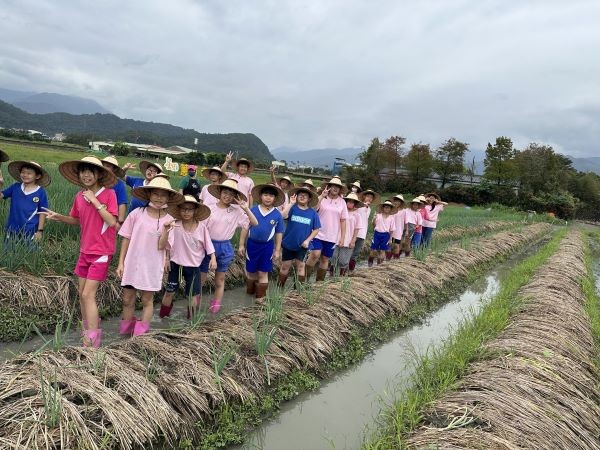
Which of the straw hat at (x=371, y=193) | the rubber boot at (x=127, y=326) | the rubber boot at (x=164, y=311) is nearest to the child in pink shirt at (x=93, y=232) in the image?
the rubber boot at (x=127, y=326)

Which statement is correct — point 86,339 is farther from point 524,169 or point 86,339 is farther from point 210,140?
point 210,140

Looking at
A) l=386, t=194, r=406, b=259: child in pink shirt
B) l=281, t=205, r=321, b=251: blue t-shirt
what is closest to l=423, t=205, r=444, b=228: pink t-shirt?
l=386, t=194, r=406, b=259: child in pink shirt

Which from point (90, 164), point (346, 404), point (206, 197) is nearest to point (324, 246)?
point (206, 197)

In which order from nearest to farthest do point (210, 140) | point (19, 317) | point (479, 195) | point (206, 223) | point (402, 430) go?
point (402, 430)
point (19, 317)
point (206, 223)
point (479, 195)
point (210, 140)

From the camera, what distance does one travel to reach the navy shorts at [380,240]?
302 inches

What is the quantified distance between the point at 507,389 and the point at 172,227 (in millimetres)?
2911

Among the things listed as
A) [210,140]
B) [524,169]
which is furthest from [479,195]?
[210,140]

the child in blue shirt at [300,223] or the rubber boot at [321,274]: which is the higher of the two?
the child in blue shirt at [300,223]

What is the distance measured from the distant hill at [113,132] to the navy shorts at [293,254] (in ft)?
271

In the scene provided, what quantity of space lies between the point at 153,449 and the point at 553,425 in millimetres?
2606

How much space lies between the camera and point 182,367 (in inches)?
111

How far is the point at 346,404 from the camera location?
3.23 metres

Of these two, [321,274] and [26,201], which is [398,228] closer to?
[321,274]

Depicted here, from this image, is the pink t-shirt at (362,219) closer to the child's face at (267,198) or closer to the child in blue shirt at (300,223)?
the child in blue shirt at (300,223)
